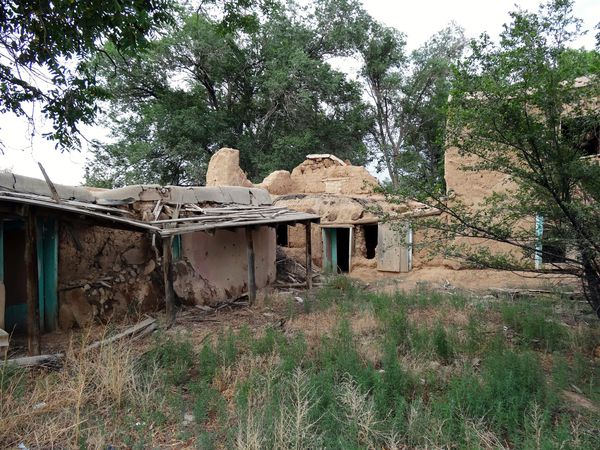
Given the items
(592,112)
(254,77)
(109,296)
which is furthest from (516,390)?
(254,77)

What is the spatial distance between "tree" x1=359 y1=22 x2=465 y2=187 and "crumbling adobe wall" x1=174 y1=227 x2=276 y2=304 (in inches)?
620

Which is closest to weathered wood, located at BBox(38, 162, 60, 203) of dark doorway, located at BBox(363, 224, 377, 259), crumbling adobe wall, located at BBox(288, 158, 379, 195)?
dark doorway, located at BBox(363, 224, 377, 259)

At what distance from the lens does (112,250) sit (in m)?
8.44

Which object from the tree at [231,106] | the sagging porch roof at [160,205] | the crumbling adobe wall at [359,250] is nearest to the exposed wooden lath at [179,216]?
the sagging porch roof at [160,205]

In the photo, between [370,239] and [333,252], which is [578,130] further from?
[370,239]

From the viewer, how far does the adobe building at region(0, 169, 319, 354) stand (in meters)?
6.51

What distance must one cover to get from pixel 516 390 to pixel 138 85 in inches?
953

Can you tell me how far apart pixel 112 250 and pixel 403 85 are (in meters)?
21.5

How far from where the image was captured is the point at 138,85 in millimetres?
23641

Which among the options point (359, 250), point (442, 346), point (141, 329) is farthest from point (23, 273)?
point (359, 250)

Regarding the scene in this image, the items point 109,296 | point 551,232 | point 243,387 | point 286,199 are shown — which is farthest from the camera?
point 286,199

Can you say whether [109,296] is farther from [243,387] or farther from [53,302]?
[243,387]

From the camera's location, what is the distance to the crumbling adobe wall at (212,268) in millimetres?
9289

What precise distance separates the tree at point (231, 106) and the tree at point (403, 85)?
1.39 metres
